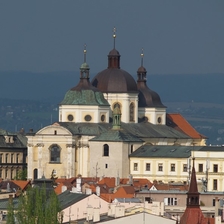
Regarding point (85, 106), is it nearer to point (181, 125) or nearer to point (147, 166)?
point (147, 166)

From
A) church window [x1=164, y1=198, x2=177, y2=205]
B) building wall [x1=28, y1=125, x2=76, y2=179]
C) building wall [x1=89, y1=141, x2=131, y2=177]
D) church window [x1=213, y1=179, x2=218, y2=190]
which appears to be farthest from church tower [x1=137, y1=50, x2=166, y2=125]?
church window [x1=164, y1=198, x2=177, y2=205]

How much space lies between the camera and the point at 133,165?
162 metres

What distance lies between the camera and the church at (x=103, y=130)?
162m

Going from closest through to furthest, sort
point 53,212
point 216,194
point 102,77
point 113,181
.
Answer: point 53,212, point 216,194, point 113,181, point 102,77

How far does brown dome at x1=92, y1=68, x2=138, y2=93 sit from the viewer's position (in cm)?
17538

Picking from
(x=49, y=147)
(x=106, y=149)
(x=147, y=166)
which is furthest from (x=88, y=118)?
(x=147, y=166)

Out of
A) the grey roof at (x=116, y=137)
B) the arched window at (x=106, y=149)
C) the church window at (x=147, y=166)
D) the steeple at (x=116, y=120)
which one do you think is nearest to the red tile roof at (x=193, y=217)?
the church window at (x=147, y=166)

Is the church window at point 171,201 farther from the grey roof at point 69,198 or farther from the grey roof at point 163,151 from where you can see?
the grey roof at point 163,151

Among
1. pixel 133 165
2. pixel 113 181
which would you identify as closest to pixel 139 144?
pixel 133 165

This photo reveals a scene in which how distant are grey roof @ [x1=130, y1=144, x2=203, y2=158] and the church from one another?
859mm

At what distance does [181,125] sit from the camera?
186250 millimetres

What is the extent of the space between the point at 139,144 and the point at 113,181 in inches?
1041

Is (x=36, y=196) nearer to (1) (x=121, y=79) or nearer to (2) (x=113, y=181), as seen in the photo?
(2) (x=113, y=181)

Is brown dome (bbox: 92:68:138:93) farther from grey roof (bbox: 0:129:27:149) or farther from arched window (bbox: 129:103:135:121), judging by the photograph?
grey roof (bbox: 0:129:27:149)
